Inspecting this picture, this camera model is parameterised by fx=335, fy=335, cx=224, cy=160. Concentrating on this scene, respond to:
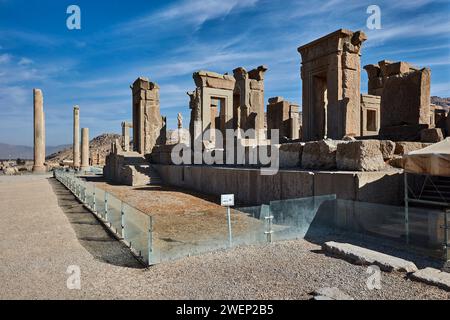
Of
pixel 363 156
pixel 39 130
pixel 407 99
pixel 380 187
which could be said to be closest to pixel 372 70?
pixel 407 99

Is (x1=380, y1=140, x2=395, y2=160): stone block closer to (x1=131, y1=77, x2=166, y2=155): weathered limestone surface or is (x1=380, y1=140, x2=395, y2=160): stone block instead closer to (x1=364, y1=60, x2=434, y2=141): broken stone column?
(x1=364, y1=60, x2=434, y2=141): broken stone column

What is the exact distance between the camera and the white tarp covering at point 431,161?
201 inches

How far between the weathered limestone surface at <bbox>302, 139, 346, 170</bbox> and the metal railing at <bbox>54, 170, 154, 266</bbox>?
15.5 feet

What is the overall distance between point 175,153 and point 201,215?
483 inches

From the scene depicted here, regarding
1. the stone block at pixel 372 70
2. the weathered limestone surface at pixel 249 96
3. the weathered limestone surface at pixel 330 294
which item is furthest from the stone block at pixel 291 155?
the stone block at pixel 372 70

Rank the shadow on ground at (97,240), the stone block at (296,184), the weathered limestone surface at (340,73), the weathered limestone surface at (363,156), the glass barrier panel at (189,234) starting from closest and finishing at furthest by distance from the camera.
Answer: the glass barrier panel at (189,234)
the shadow on ground at (97,240)
the weathered limestone surface at (363,156)
the stone block at (296,184)
the weathered limestone surface at (340,73)

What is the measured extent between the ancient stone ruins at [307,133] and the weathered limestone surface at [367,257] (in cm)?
152

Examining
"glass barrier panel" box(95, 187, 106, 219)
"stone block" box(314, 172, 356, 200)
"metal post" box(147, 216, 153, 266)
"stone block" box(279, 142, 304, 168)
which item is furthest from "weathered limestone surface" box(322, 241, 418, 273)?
"glass barrier panel" box(95, 187, 106, 219)

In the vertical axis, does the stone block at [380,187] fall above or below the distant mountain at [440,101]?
below

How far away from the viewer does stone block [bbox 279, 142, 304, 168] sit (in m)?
9.27

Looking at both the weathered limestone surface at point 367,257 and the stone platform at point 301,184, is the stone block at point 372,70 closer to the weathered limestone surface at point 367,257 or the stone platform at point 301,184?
the stone platform at point 301,184

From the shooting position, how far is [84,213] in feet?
32.9
